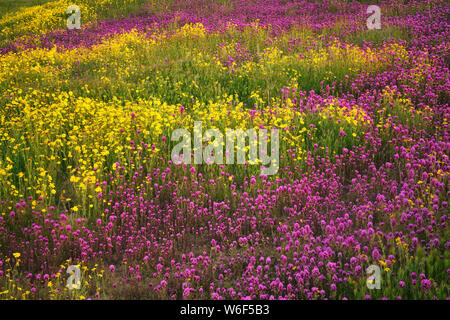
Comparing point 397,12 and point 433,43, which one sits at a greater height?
point 397,12

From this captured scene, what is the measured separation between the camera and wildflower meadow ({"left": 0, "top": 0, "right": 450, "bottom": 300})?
3.27 meters

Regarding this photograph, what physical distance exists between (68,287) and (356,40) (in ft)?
30.7

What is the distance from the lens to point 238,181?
5.01 meters

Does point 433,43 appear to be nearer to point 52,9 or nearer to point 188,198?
point 188,198

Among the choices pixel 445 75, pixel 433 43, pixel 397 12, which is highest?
pixel 397 12

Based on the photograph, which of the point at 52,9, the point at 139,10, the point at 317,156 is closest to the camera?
the point at 317,156

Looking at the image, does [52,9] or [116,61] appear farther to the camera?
[52,9]

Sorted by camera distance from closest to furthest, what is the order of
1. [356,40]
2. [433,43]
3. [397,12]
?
[433,43]
[356,40]
[397,12]

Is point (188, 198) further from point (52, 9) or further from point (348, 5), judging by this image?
point (52, 9)

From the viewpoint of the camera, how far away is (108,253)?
3.79 m

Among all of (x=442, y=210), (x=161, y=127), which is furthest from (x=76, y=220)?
(x=442, y=210)

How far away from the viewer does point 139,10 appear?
1758cm

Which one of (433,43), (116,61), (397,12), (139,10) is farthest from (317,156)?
(139,10)

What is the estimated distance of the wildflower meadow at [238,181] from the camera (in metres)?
3.27
